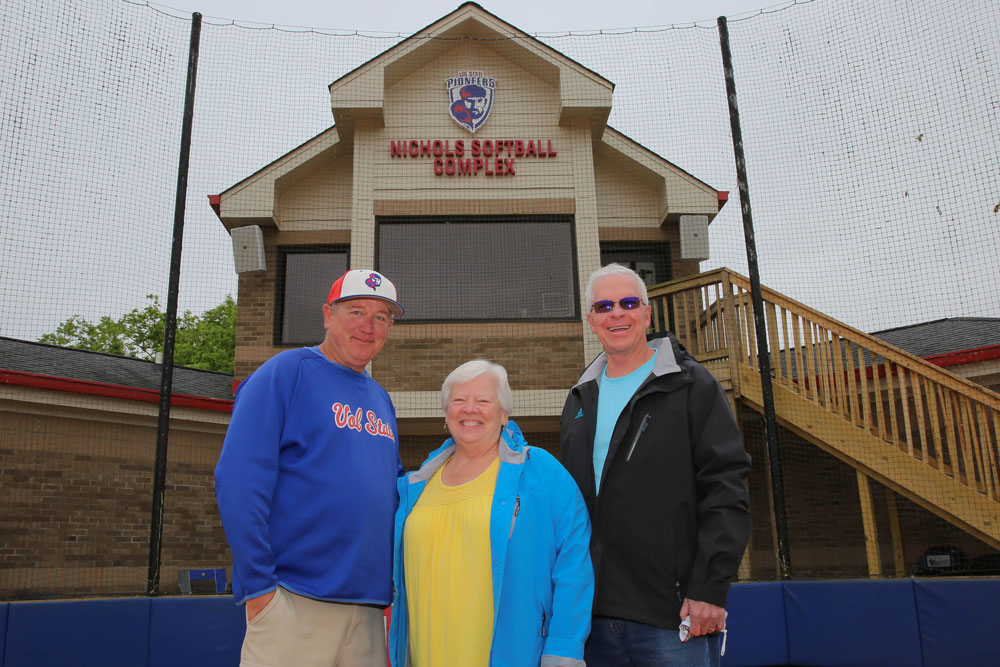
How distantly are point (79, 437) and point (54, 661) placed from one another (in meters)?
3.57

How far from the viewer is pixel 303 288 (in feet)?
31.7

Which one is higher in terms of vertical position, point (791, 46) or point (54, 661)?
point (791, 46)

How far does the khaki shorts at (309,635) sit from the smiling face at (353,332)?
920 mm

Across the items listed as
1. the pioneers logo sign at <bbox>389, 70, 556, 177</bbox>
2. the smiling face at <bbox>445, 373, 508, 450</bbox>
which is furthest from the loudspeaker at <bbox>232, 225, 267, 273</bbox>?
the smiling face at <bbox>445, 373, 508, 450</bbox>

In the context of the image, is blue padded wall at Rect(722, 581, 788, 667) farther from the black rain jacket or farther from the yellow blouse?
the yellow blouse

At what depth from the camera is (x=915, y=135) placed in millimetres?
Answer: 6727

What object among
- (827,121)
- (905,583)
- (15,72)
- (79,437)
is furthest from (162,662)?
(827,121)

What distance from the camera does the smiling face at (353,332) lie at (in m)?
2.85

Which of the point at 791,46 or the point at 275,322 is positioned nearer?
the point at 791,46

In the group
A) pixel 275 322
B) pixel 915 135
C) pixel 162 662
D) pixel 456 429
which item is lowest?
pixel 162 662

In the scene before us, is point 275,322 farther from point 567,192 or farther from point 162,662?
point 162,662

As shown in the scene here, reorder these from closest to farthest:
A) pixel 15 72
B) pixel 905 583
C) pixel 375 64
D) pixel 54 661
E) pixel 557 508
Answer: pixel 557 508 → pixel 54 661 → pixel 905 583 → pixel 15 72 → pixel 375 64

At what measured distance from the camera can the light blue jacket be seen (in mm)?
2133

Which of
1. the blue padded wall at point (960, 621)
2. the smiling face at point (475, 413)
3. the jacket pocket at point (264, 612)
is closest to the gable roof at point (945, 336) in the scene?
the blue padded wall at point (960, 621)
